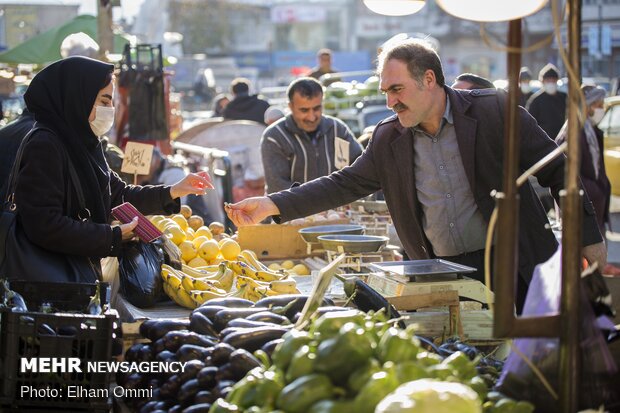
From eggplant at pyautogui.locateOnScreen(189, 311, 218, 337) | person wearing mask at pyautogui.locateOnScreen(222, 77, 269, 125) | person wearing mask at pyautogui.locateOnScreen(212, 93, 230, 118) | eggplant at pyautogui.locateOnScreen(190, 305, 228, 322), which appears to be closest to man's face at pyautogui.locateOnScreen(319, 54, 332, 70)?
person wearing mask at pyautogui.locateOnScreen(222, 77, 269, 125)

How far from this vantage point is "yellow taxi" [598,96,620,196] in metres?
14.8

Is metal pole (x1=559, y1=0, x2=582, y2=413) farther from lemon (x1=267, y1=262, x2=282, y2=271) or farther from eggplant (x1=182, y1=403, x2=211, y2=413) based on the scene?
lemon (x1=267, y1=262, x2=282, y2=271)

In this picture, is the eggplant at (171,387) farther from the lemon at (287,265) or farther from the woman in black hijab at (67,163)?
the lemon at (287,265)

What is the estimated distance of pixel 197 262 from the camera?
544 cm

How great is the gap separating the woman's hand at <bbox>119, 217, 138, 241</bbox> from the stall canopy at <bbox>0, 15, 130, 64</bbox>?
1150 cm

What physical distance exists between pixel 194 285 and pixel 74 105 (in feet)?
3.47

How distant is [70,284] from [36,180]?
0.62 meters

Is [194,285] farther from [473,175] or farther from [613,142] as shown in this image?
[613,142]

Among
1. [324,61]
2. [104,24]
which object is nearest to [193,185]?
[104,24]

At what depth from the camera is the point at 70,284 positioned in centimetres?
353

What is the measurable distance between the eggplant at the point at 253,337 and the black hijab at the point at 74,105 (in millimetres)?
1370

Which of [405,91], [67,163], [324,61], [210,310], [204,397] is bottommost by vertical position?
[204,397]

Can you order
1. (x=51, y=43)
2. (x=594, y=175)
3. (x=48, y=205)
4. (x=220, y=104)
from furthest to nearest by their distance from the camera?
(x=220, y=104), (x=51, y=43), (x=594, y=175), (x=48, y=205)

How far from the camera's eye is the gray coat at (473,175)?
14.0ft
